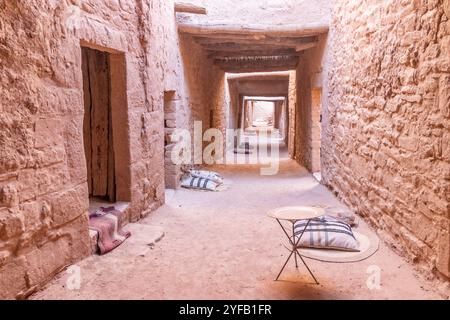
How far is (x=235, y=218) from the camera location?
16.3 ft

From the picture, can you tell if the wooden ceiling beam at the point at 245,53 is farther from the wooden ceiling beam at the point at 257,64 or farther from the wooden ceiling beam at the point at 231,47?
the wooden ceiling beam at the point at 257,64

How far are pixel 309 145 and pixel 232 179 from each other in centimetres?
194

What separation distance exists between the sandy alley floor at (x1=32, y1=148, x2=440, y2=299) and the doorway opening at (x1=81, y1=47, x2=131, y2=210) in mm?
571

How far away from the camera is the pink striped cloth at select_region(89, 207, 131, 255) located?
3.60m

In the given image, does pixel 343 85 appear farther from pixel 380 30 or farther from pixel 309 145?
pixel 309 145

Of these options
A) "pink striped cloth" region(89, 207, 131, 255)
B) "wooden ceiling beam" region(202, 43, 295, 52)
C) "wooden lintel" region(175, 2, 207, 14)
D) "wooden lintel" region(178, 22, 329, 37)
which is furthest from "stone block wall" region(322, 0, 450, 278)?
"wooden ceiling beam" region(202, 43, 295, 52)

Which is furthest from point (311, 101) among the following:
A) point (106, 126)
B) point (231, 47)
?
point (106, 126)

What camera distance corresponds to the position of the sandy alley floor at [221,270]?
2.81 meters

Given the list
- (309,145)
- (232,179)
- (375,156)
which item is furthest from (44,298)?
(309,145)

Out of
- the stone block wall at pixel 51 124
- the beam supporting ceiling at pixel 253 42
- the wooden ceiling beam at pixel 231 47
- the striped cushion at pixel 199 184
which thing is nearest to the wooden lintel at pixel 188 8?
the beam supporting ceiling at pixel 253 42

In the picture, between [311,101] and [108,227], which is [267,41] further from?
[108,227]

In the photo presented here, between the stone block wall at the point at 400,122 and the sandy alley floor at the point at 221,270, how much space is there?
0.31m

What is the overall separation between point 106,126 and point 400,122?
2.94m

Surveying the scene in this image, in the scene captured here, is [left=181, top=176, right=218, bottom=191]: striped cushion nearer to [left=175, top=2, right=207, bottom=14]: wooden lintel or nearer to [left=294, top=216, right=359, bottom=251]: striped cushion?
[left=175, top=2, right=207, bottom=14]: wooden lintel
